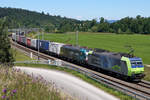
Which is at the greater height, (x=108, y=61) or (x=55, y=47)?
(x=108, y=61)

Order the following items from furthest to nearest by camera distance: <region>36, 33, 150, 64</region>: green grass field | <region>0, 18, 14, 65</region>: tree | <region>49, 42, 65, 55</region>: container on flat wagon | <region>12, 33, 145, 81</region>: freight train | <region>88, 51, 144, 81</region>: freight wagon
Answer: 1. <region>36, 33, 150, 64</region>: green grass field
2. <region>49, 42, 65, 55</region>: container on flat wagon
3. <region>12, 33, 145, 81</region>: freight train
4. <region>88, 51, 144, 81</region>: freight wagon
5. <region>0, 18, 14, 65</region>: tree

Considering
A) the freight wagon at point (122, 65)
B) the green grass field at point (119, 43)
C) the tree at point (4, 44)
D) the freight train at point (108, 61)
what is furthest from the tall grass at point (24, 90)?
the green grass field at point (119, 43)

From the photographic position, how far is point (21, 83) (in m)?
11.0

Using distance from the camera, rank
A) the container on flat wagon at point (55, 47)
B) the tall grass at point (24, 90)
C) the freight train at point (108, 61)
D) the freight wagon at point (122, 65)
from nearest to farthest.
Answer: the tall grass at point (24, 90) → the freight wagon at point (122, 65) → the freight train at point (108, 61) → the container on flat wagon at point (55, 47)

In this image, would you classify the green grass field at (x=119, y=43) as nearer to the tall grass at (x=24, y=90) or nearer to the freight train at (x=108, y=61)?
the freight train at (x=108, y=61)

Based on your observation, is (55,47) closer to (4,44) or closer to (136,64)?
(4,44)

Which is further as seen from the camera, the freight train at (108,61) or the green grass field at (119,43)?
the green grass field at (119,43)

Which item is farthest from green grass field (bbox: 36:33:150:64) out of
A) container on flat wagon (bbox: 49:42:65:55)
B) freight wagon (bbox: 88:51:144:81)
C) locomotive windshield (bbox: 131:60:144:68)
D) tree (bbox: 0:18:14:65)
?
tree (bbox: 0:18:14:65)

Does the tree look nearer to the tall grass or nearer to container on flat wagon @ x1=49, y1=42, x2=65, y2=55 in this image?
the tall grass

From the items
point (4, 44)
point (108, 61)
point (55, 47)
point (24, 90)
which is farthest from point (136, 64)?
point (55, 47)

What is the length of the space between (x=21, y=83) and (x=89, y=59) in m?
26.9

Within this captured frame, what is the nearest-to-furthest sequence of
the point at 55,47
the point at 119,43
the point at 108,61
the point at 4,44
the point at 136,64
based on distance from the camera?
the point at 4,44, the point at 136,64, the point at 108,61, the point at 55,47, the point at 119,43

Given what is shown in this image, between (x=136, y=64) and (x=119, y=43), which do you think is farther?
(x=119, y=43)

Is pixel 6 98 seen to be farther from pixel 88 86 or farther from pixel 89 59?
pixel 89 59
